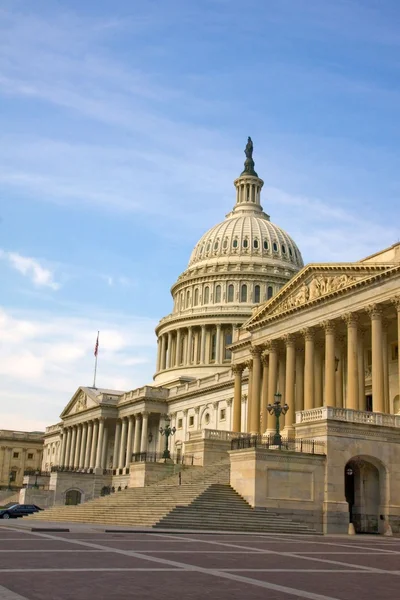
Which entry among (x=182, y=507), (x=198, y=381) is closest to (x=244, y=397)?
(x=198, y=381)

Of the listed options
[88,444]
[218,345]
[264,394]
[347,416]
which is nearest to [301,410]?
[347,416]

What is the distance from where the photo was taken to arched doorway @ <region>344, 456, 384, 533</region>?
4978 cm

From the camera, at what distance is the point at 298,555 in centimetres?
2611

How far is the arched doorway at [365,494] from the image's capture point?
4978 cm

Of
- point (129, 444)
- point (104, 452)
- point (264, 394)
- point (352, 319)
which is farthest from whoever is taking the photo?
point (104, 452)

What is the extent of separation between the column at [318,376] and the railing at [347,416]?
13115 mm

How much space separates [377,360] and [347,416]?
7.87 meters

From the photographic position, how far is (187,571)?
19.3 meters

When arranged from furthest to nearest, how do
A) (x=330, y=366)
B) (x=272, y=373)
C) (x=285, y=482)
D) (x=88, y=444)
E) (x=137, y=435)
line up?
(x=88, y=444), (x=137, y=435), (x=272, y=373), (x=330, y=366), (x=285, y=482)

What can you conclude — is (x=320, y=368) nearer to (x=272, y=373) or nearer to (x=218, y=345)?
(x=272, y=373)

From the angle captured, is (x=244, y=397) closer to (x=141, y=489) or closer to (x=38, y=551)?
(x=141, y=489)

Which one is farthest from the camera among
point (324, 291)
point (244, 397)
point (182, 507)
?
point (244, 397)

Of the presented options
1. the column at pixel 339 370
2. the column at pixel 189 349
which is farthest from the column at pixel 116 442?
the column at pixel 339 370

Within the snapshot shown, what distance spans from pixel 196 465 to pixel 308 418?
19.6m
